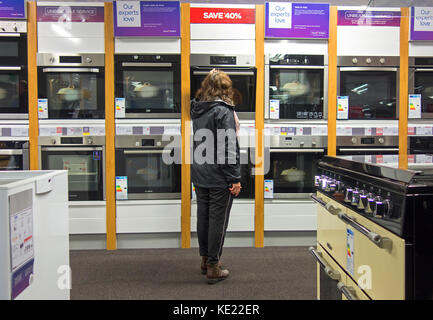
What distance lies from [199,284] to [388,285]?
1680mm

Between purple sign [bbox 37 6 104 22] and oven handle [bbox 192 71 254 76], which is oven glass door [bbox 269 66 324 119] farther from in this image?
purple sign [bbox 37 6 104 22]

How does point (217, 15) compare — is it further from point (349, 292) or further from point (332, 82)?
point (349, 292)

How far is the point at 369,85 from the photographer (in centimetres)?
351

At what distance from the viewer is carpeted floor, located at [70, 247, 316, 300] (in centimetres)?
245

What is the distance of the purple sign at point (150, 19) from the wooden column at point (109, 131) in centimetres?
9

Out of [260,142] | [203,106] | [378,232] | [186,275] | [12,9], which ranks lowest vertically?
[186,275]

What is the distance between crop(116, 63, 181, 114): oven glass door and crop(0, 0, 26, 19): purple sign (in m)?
1.08

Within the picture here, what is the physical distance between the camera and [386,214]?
1178 mm


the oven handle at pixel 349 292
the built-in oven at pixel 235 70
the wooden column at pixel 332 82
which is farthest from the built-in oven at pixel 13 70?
the oven handle at pixel 349 292

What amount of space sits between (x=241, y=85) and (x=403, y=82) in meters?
1.62

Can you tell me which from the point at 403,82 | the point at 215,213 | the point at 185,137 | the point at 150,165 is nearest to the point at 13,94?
the point at 150,165

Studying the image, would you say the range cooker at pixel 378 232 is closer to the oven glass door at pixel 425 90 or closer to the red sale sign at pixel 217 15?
the red sale sign at pixel 217 15

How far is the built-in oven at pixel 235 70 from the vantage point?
3.37 metres

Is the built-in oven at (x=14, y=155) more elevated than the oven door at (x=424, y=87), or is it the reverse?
the oven door at (x=424, y=87)
